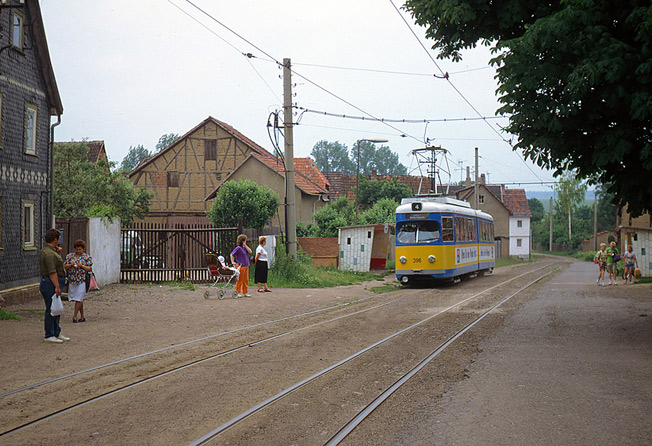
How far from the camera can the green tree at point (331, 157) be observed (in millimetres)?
150500

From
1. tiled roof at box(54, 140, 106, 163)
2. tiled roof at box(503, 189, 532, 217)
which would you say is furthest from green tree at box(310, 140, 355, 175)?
tiled roof at box(54, 140, 106, 163)

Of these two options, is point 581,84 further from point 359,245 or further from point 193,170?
point 193,170

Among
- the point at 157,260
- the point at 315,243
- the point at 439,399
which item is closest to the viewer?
the point at 439,399

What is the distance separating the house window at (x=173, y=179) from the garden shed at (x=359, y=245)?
20897 mm

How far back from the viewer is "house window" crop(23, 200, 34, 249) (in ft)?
64.0

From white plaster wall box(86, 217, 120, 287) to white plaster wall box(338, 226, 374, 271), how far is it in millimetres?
12293

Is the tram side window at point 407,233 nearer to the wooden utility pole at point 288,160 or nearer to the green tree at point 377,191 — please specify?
the wooden utility pole at point 288,160

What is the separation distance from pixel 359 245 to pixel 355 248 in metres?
0.28

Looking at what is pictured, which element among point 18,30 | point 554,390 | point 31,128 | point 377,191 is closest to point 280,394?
point 554,390

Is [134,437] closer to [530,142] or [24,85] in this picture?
[530,142]

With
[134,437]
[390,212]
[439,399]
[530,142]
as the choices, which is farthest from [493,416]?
[390,212]

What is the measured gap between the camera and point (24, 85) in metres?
19.4

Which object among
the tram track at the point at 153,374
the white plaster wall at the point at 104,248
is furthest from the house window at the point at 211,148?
the tram track at the point at 153,374

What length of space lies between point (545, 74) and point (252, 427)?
6900 millimetres
